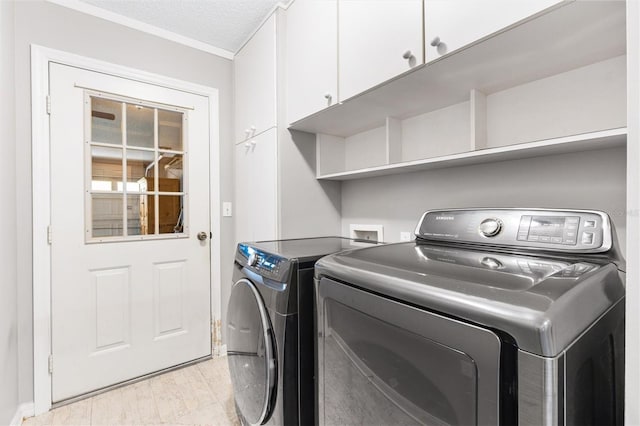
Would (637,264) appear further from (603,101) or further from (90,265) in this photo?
(90,265)

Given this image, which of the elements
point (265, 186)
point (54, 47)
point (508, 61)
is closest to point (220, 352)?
point (265, 186)

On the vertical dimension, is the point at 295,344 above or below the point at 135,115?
below

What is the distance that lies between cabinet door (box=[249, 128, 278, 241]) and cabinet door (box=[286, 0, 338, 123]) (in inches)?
9.3

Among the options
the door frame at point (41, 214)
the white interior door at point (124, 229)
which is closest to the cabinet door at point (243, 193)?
the white interior door at point (124, 229)

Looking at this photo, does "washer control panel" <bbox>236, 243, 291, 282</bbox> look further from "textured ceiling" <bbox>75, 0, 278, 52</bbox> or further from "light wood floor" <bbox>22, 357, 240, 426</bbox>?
"textured ceiling" <bbox>75, 0, 278, 52</bbox>

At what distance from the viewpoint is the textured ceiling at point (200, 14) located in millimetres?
1792

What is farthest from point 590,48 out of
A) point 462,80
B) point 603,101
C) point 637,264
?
point 637,264

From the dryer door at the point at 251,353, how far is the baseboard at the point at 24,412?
125 cm

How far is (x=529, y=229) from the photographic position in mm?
919

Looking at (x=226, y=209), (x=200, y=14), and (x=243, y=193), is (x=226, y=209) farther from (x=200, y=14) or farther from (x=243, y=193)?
(x=200, y=14)

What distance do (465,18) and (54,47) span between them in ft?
7.26

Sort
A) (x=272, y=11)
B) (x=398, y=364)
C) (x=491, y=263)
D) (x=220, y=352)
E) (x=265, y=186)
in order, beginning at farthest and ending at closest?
(x=220, y=352)
(x=265, y=186)
(x=272, y=11)
(x=491, y=263)
(x=398, y=364)

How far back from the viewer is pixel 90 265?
188 centimetres

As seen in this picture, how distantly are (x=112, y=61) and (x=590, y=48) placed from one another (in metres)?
2.45
